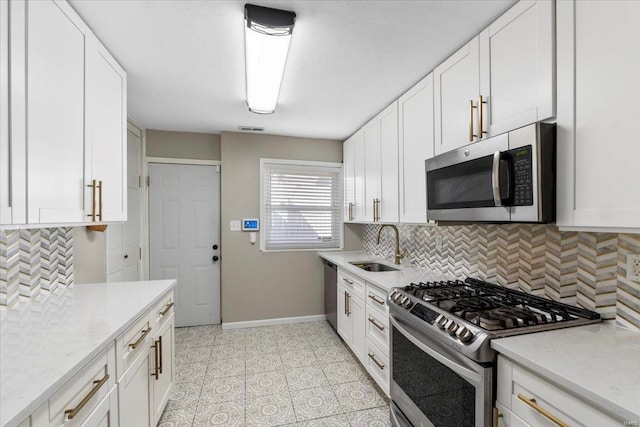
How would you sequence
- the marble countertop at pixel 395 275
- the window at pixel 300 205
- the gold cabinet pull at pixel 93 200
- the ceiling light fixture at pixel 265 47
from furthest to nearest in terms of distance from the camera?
the window at pixel 300 205 < the marble countertop at pixel 395 275 < the gold cabinet pull at pixel 93 200 < the ceiling light fixture at pixel 265 47

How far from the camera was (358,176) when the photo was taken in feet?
10.9

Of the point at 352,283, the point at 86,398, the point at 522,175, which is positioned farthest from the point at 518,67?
the point at 86,398

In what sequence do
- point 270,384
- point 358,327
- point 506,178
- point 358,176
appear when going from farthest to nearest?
1. point 358,176
2. point 358,327
3. point 270,384
4. point 506,178

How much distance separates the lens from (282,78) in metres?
2.13

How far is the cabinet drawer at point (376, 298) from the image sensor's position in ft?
6.70

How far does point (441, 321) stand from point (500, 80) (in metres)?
1.23

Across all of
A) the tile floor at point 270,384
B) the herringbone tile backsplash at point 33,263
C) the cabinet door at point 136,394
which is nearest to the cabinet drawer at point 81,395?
the cabinet door at point 136,394

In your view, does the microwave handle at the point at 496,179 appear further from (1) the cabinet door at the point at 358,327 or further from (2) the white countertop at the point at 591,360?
(1) the cabinet door at the point at 358,327

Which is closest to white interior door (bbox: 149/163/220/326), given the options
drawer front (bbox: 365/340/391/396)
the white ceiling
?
the white ceiling

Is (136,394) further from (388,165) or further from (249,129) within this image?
(249,129)

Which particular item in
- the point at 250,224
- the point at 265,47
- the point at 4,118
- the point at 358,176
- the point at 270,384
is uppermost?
the point at 265,47

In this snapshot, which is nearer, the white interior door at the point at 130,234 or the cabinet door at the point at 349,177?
the white interior door at the point at 130,234

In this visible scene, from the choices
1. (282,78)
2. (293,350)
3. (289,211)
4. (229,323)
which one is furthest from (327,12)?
(229,323)

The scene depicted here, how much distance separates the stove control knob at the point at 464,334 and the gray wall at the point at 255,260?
2.65 metres
